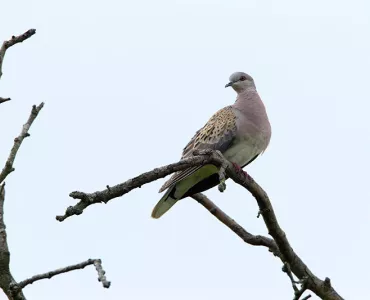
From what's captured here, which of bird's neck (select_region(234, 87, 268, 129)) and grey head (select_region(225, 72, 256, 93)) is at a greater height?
grey head (select_region(225, 72, 256, 93))

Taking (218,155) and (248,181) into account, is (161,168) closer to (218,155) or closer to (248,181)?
(218,155)

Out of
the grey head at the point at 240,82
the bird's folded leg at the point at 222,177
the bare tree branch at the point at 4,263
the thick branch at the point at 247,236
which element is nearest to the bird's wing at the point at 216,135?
the grey head at the point at 240,82

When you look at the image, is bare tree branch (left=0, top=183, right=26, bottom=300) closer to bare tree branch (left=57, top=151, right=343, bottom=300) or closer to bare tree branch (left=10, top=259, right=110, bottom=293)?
bare tree branch (left=10, top=259, right=110, bottom=293)

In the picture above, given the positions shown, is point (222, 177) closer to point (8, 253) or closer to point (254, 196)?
point (254, 196)

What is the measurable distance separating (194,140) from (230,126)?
14.9 inches

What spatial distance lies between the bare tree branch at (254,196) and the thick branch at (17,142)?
32 cm

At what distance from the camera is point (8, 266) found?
10.3ft

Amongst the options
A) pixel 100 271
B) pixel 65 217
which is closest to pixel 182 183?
pixel 65 217

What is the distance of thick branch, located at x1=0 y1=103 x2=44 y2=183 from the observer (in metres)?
3.07

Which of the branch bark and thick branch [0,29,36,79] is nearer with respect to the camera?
the branch bark

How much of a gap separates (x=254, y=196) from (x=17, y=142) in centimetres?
212

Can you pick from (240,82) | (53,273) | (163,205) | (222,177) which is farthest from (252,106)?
(53,273)

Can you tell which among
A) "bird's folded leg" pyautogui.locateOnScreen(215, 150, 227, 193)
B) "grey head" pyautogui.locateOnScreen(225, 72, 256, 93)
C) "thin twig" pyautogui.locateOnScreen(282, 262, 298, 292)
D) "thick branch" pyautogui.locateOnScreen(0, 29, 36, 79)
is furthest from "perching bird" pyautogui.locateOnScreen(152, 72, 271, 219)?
"thick branch" pyautogui.locateOnScreen(0, 29, 36, 79)

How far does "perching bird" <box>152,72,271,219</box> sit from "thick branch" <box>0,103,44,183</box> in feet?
9.92
